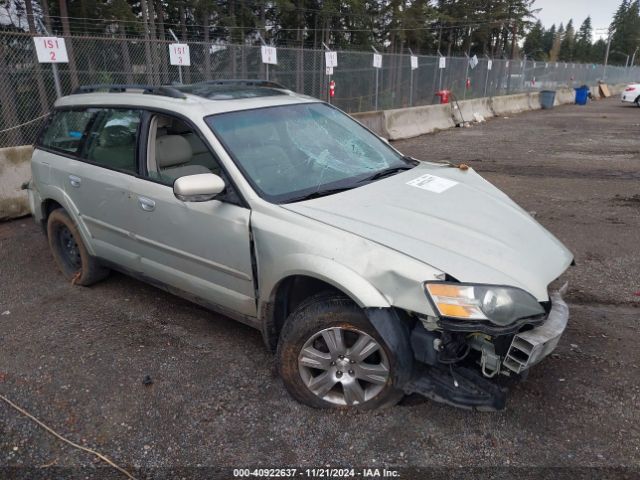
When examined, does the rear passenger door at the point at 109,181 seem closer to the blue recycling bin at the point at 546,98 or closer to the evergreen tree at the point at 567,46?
the blue recycling bin at the point at 546,98

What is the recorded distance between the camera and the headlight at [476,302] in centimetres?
233

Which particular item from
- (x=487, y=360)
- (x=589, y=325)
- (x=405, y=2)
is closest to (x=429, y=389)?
(x=487, y=360)

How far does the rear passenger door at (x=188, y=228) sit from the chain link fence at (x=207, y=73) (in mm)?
5317

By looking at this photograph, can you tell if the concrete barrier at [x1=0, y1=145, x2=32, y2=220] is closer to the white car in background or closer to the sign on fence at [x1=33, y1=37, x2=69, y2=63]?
the sign on fence at [x1=33, y1=37, x2=69, y2=63]

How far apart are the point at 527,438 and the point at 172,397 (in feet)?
6.54

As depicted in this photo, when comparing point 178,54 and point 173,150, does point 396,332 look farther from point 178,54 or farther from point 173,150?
point 178,54

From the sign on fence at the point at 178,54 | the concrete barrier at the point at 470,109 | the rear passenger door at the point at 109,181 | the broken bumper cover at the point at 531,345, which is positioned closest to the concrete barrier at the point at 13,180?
the rear passenger door at the point at 109,181

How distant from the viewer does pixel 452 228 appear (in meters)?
2.77

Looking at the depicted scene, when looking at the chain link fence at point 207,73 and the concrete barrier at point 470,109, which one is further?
the concrete barrier at point 470,109

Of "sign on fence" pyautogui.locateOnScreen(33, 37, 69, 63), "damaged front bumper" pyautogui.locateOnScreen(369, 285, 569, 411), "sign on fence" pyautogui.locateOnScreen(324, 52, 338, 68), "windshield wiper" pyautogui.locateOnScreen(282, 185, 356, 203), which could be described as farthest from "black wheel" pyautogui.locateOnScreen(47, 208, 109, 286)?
"sign on fence" pyautogui.locateOnScreen(324, 52, 338, 68)

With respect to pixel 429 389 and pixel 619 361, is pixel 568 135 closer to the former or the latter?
pixel 619 361

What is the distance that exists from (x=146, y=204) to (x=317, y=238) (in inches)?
57.3

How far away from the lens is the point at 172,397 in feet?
10.0

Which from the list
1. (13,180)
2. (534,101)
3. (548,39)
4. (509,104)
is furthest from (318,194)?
(548,39)
